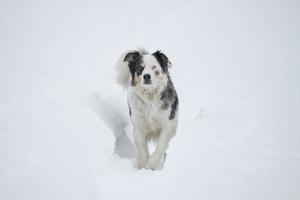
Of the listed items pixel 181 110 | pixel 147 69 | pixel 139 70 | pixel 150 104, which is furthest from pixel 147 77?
pixel 181 110

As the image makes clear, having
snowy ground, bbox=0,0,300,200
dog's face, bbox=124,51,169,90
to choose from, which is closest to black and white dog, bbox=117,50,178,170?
dog's face, bbox=124,51,169,90

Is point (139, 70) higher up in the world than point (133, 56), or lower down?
lower down

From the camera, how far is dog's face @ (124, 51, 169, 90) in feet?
19.4

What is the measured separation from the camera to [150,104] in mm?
6016

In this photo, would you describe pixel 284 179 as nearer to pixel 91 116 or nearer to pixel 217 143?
pixel 217 143

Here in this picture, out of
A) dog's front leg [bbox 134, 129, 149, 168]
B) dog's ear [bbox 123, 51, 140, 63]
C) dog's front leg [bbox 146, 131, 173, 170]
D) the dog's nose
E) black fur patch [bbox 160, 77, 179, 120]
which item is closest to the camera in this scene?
dog's front leg [bbox 146, 131, 173, 170]

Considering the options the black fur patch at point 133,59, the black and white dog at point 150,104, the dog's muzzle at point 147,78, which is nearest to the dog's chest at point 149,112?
the black and white dog at point 150,104

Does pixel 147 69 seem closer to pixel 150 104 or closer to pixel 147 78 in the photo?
pixel 147 78

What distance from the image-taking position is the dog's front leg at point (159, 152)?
227 inches

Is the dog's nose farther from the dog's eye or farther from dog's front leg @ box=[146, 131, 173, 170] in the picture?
dog's front leg @ box=[146, 131, 173, 170]

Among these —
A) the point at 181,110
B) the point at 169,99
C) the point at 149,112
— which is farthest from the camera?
the point at 181,110

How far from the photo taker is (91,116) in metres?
6.08

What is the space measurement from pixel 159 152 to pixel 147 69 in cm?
128

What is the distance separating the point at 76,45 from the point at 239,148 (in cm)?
1234
